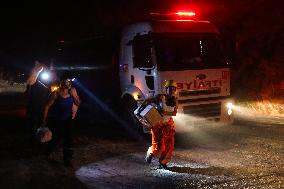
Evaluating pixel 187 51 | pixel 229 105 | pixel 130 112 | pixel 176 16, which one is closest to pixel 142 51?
pixel 187 51

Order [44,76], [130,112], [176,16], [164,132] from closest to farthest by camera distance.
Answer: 1. [164,132]
2. [44,76]
3. [176,16]
4. [130,112]

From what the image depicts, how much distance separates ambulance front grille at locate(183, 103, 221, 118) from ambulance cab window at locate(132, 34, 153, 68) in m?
1.42

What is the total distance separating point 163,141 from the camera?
8859 mm

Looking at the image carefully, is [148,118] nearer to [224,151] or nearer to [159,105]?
[159,105]

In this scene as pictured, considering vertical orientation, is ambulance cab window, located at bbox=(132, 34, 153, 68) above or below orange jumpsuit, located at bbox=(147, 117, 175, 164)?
above

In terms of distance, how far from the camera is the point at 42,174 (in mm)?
8578

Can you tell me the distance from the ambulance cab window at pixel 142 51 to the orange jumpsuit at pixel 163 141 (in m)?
3.15

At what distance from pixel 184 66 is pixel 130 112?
6.84 ft

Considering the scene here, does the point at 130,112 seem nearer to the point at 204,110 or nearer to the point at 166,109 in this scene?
the point at 204,110

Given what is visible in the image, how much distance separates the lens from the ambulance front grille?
38.7ft

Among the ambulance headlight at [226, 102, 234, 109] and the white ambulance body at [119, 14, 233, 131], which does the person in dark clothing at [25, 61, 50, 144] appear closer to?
the white ambulance body at [119, 14, 233, 131]

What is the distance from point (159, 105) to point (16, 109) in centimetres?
1149

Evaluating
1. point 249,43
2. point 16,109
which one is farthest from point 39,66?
point 249,43

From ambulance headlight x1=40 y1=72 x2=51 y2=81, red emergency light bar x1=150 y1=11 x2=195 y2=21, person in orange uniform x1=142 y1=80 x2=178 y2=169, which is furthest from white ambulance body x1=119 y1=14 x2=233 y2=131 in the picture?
person in orange uniform x1=142 y1=80 x2=178 y2=169
